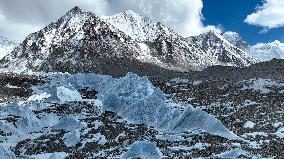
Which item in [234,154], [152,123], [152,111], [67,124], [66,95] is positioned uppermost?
[66,95]

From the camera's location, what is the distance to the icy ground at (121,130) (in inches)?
3962

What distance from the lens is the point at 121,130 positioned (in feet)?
409

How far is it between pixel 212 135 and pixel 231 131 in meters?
5.94

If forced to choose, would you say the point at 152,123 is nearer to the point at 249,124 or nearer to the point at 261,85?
the point at 249,124

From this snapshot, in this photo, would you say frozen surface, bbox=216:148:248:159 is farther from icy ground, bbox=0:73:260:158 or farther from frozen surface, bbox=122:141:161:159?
frozen surface, bbox=122:141:161:159

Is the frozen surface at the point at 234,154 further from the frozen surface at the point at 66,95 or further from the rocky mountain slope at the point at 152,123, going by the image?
the frozen surface at the point at 66,95

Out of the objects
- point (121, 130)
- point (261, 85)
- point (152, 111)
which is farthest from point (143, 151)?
point (261, 85)

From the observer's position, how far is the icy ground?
101 meters

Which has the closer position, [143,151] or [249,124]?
[143,151]

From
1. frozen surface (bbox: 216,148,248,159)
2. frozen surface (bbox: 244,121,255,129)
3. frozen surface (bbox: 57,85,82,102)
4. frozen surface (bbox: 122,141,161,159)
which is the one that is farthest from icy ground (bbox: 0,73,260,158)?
frozen surface (bbox: 57,85,82,102)

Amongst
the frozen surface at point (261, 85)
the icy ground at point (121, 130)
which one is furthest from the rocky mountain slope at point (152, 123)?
the frozen surface at point (261, 85)

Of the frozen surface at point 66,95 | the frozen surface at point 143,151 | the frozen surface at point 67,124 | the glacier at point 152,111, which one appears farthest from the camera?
the frozen surface at point 66,95

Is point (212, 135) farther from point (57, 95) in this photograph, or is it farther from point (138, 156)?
point (57, 95)

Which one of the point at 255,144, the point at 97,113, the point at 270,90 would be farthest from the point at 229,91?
the point at 255,144
